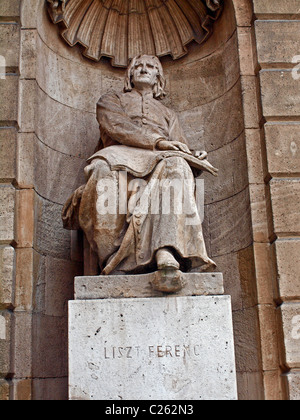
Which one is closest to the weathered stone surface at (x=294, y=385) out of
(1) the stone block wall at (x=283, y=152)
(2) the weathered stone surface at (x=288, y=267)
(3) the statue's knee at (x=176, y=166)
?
(1) the stone block wall at (x=283, y=152)

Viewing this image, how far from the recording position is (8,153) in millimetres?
5465

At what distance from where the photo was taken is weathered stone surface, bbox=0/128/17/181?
17.7 ft

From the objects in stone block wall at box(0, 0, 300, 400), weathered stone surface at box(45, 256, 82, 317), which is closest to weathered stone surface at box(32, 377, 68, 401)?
stone block wall at box(0, 0, 300, 400)

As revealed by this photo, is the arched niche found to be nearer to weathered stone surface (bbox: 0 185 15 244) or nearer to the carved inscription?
weathered stone surface (bbox: 0 185 15 244)

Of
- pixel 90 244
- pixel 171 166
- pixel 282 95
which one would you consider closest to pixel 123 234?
pixel 90 244

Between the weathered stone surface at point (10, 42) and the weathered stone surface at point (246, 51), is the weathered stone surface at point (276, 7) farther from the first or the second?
the weathered stone surface at point (10, 42)

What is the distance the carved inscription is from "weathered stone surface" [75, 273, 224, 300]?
398 mm

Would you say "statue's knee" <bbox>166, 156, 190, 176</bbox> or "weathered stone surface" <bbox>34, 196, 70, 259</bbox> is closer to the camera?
"statue's knee" <bbox>166, 156, 190, 176</bbox>

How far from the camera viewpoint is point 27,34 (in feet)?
19.4

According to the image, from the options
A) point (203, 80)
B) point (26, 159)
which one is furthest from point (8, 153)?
point (203, 80)

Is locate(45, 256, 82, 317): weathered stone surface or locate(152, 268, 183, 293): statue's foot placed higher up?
locate(45, 256, 82, 317): weathered stone surface

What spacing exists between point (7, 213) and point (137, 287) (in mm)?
1575

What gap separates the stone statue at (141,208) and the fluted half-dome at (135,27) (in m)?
1.62
